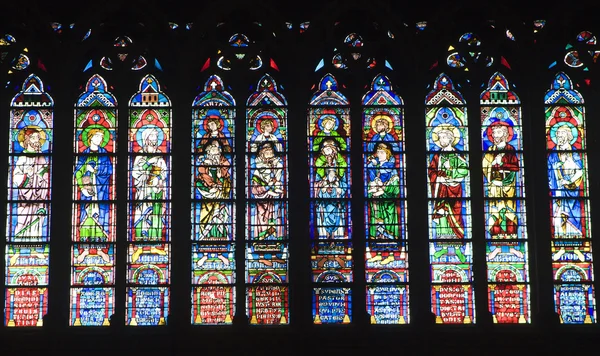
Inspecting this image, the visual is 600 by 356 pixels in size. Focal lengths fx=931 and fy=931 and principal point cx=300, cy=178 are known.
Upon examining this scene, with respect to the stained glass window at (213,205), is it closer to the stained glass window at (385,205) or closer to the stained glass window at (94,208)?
the stained glass window at (94,208)

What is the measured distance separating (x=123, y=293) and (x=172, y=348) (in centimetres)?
93

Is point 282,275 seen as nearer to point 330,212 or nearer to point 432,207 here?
point 330,212

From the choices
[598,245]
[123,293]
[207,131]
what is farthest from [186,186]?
[598,245]

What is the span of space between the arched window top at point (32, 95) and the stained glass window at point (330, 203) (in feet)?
11.0

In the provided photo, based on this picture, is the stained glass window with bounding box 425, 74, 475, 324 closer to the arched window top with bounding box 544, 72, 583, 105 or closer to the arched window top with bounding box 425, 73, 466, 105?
the arched window top with bounding box 425, 73, 466, 105

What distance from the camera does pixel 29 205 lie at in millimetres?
11492

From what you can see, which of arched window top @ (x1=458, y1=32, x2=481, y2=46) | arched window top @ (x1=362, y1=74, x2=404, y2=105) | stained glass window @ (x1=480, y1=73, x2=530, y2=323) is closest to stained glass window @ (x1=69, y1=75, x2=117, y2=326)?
arched window top @ (x1=362, y1=74, x2=404, y2=105)

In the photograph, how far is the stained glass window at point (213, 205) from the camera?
1134 centimetres

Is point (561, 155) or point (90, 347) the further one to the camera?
point (561, 155)

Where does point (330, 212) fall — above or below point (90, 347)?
above

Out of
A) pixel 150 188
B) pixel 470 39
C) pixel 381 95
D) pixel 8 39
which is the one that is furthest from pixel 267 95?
pixel 8 39

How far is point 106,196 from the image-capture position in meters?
11.5

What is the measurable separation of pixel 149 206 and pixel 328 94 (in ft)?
8.73

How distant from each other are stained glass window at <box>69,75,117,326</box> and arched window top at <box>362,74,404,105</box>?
3226 millimetres
